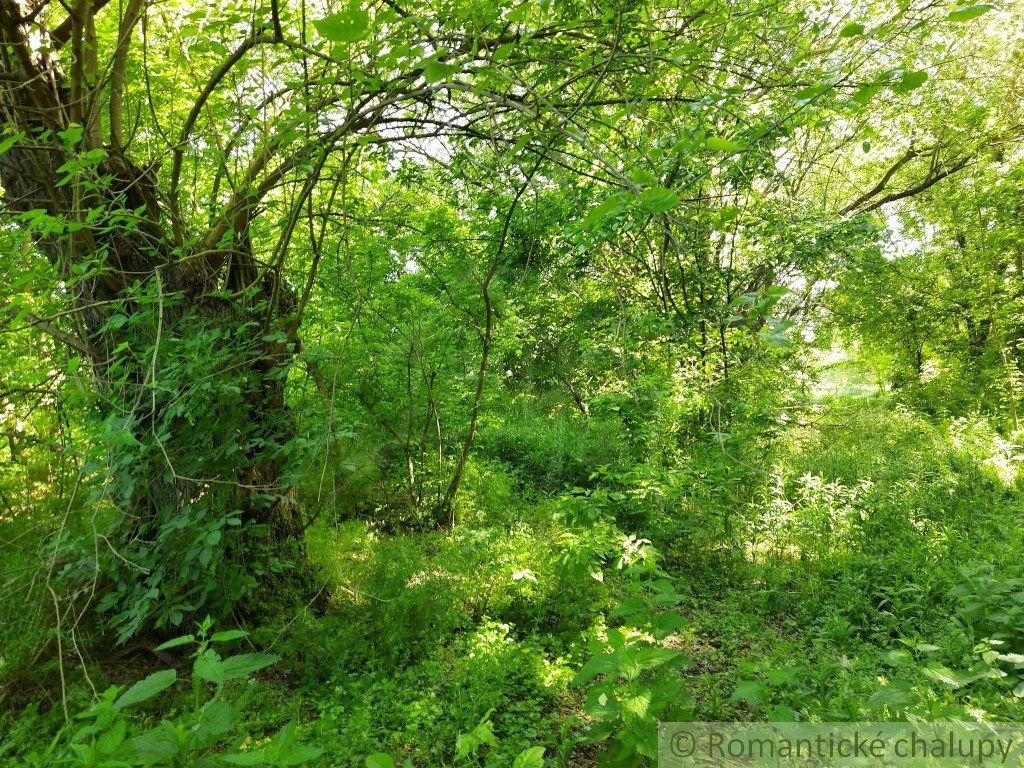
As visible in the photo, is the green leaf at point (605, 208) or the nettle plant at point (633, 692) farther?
the nettle plant at point (633, 692)

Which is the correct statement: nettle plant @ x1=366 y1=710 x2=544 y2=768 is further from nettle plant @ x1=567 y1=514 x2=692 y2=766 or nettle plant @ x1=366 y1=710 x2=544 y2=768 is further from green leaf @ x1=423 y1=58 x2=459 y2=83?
green leaf @ x1=423 y1=58 x2=459 y2=83

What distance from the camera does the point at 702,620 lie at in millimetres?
3877

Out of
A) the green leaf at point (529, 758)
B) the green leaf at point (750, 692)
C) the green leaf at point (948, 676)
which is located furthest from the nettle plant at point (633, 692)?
the green leaf at point (948, 676)

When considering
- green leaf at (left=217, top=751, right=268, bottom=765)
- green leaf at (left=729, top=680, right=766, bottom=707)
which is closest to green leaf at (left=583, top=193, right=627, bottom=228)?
green leaf at (left=217, top=751, right=268, bottom=765)

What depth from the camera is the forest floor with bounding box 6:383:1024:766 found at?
251cm

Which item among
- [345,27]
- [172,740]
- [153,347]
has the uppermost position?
[345,27]

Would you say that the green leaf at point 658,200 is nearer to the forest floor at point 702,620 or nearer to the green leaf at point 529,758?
the green leaf at point 529,758

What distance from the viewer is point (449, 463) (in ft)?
16.6

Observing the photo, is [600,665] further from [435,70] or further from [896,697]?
[435,70]

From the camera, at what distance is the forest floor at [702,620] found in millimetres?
2506

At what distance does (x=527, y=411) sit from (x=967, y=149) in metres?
7.60

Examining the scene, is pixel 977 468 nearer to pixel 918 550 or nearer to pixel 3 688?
pixel 918 550

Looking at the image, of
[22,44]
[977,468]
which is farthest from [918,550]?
[22,44]

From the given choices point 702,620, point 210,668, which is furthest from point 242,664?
point 702,620
